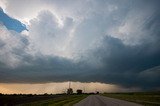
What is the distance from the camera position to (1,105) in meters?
48.4

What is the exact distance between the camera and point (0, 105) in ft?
159

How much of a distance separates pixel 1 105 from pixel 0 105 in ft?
0.63
